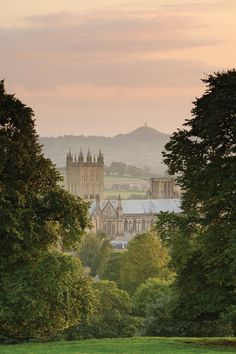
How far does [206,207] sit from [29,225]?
20.1ft

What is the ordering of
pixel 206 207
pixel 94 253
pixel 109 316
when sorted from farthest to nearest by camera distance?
pixel 94 253, pixel 109 316, pixel 206 207

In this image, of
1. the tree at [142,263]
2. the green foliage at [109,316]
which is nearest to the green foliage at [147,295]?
the green foliage at [109,316]

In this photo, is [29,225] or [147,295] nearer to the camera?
[29,225]

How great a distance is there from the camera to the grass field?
26.7m

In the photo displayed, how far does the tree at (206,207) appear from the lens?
29.1m

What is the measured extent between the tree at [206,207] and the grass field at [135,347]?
3.28 ft

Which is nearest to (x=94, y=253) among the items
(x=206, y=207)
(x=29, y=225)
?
(x=29, y=225)

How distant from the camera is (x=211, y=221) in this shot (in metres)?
29.6

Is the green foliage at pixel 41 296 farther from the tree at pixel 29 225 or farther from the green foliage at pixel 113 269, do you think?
the green foliage at pixel 113 269

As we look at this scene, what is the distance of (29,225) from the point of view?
99.8 ft

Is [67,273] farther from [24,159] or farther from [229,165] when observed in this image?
[229,165]

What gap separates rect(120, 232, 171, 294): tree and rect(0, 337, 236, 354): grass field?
162 ft

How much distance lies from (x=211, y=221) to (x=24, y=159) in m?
6.89

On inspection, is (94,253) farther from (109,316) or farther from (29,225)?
(29,225)
